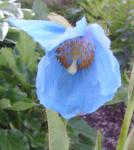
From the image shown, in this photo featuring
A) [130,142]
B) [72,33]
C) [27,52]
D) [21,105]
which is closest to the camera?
[72,33]

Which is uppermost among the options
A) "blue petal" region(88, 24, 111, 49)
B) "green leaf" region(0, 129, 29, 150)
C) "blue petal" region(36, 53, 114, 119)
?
"blue petal" region(88, 24, 111, 49)

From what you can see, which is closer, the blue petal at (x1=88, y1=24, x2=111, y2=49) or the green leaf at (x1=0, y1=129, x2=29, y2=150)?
the blue petal at (x1=88, y1=24, x2=111, y2=49)

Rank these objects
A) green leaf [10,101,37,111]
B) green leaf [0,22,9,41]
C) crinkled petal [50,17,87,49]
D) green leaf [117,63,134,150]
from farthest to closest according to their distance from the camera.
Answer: green leaf [0,22,9,41] → green leaf [10,101,37,111] → green leaf [117,63,134,150] → crinkled petal [50,17,87,49]

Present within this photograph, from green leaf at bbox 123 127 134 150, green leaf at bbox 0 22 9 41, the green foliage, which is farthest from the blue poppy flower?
green leaf at bbox 0 22 9 41

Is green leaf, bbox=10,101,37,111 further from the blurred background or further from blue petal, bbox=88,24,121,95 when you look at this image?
blue petal, bbox=88,24,121,95

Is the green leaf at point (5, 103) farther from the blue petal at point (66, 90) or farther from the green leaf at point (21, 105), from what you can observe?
the blue petal at point (66, 90)

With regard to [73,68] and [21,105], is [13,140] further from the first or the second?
[73,68]

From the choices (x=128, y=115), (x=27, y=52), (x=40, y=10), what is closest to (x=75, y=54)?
(x=128, y=115)
